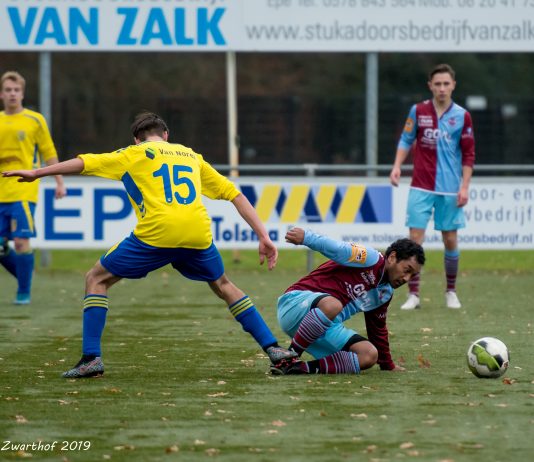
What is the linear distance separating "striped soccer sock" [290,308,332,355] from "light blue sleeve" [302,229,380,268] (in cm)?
34

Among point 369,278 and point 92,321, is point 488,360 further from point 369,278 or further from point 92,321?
point 92,321

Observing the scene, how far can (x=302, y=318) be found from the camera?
25.6 feet

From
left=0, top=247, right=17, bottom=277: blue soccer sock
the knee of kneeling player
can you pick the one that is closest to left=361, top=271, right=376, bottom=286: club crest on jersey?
the knee of kneeling player

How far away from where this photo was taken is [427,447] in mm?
5605

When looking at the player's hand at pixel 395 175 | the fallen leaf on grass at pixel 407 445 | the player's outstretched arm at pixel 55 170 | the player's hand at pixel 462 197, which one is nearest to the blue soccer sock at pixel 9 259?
the player's hand at pixel 395 175

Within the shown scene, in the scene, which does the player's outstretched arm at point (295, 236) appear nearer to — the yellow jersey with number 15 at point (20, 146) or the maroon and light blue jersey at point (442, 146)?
the maroon and light blue jersey at point (442, 146)

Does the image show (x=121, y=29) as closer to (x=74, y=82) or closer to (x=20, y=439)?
(x=20, y=439)

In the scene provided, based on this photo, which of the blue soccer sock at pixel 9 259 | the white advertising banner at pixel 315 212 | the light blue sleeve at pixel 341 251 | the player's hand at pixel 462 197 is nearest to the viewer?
the light blue sleeve at pixel 341 251

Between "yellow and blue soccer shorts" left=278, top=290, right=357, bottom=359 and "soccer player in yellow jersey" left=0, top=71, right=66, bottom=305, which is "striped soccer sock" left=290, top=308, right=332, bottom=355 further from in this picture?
"soccer player in yellow jersey" left=0, top=71, right=66, bottom=305

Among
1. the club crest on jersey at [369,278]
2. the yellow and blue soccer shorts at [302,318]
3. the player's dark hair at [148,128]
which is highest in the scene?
the player's dark hair at [148,128]

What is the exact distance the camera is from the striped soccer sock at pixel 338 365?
307 inches

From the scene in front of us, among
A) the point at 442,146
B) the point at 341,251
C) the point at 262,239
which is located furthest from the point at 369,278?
the point at 442,146

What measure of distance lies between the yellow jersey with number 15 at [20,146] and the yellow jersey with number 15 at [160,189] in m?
4.63

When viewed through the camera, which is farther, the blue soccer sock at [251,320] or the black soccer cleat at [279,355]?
the blue soccer sock at [251,320]
